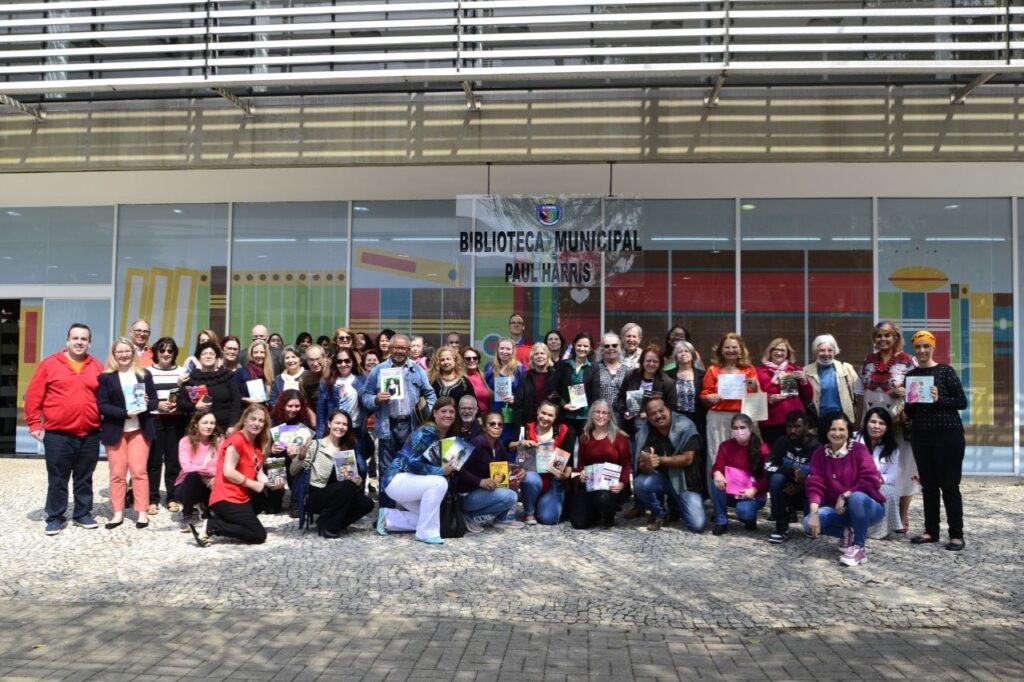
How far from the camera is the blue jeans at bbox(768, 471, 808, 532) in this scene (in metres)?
7.32

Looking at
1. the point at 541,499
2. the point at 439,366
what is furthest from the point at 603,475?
the point at 439,366

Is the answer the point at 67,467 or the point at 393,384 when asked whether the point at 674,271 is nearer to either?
the point at 393,384

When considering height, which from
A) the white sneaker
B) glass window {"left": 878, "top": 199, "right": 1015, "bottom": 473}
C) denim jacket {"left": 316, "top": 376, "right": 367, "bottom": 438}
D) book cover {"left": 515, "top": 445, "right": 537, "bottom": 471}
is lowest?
the white sneaker

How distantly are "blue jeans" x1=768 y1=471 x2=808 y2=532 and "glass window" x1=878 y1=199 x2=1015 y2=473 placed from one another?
5.13m

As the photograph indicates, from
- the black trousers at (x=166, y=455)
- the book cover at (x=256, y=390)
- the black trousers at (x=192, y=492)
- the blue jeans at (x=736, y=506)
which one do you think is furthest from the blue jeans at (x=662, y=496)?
the black trousers at (x=166, y=455)

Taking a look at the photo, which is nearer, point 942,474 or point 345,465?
point 942,474

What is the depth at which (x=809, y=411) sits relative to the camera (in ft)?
26.7

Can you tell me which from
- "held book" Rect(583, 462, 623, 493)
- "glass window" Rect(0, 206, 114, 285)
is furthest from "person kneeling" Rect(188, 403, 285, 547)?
"glass window" Rect(0, 206, 114, 285)

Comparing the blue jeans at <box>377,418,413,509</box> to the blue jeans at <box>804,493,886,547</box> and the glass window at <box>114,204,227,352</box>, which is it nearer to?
the blue jeans at <box>804,493,886,547</box>

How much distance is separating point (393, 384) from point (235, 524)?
1.88 m

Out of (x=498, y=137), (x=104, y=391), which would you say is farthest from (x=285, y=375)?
(x=498, y=137)

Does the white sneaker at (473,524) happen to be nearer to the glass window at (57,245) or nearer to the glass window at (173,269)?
the glass window at (173,269)

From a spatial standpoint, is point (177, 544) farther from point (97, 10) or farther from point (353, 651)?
point (97, 10)

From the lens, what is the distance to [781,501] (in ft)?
24.1
